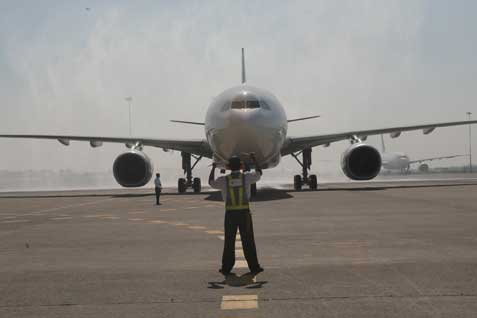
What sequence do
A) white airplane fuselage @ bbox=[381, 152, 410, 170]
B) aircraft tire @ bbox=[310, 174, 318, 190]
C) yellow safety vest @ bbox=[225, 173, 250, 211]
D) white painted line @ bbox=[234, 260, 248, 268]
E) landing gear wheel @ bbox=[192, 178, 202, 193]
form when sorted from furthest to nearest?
1. white airplane fuselage @ bbox=[381, 152, 410, 170]
2. landing gear wheel @ bbox=[192, 178, 202, 193]
3. aircraft tire @ bbox=[310, 174, 318, 190]
4. white painted line @ bbox=[234, 260, 248, 268]
5. yellow safety vest @ bbox=[225, 173, 250, 211]

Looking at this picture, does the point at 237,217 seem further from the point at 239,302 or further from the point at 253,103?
the point at 253,103

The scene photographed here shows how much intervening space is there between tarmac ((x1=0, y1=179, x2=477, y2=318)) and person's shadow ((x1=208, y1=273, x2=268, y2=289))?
0.04ft

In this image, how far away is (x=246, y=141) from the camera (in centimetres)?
1942

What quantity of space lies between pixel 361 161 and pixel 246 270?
20.6 meters

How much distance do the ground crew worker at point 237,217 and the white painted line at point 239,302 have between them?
1110 millimetres

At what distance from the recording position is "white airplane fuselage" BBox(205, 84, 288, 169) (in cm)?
1953

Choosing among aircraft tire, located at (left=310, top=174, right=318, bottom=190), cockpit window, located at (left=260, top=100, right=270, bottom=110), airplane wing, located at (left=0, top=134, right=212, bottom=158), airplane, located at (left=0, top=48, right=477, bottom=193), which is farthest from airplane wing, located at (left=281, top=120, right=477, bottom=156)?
cockpit window, located at (left=260, top=100, right=270, bottom=110)

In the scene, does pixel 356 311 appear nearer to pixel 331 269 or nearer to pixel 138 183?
pixel 331 269

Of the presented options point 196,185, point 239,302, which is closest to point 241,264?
point 239,302

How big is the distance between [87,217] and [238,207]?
30.6 ft

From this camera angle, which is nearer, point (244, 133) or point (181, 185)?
point (244, 133)

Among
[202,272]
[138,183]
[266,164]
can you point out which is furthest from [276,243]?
[138,183]

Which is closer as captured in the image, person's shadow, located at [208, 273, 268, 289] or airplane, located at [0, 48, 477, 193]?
person's shadow, located at [208, 273, 268, 289]

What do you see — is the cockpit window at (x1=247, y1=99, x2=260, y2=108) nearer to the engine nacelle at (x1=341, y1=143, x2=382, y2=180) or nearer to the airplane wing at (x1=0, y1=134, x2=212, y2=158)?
the airplane wing at (x1=0, y1=134, x2=212, y2=158)
